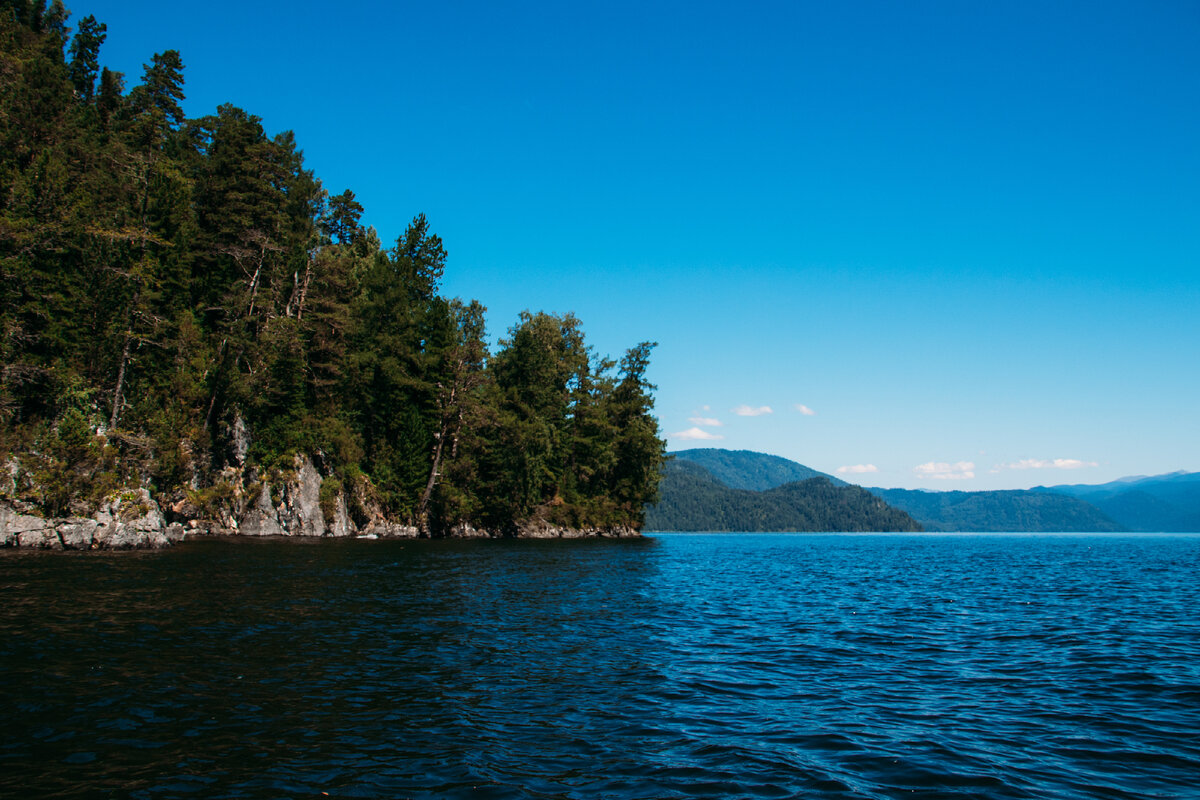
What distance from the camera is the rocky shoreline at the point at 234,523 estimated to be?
115 ft

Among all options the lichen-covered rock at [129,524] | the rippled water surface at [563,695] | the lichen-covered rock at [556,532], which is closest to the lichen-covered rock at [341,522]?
the lichen-covered rock at [129,524]

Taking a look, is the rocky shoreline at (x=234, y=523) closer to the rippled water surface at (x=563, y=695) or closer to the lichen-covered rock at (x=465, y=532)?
the lichen-covered rock at (x=465, y=532)

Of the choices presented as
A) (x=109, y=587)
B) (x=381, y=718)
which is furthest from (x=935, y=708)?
(x=109, y=587)

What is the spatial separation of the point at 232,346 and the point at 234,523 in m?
15.2

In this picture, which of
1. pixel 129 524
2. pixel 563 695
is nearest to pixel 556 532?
pixel 129 524

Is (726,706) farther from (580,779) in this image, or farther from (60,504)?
(60,504)

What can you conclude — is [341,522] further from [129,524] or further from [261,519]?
[129,524]

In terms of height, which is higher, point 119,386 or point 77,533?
point 119,386

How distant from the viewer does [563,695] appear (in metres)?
13.0

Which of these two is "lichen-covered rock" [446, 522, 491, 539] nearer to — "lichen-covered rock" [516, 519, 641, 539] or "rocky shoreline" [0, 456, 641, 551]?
"rocky shoreline" [0, 456, 641, 551]

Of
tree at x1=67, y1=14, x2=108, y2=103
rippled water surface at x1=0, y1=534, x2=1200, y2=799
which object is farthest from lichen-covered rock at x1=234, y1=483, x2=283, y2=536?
tree at x1=67, y1=14, x2=108, y2=103

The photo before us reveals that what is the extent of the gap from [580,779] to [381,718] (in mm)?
4178

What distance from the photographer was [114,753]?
905 centimetres

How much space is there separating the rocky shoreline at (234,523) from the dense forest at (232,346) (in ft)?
3.20
